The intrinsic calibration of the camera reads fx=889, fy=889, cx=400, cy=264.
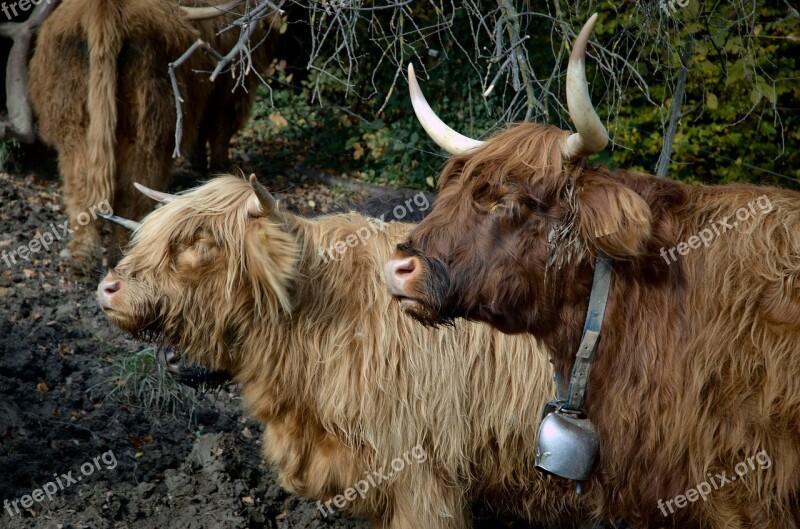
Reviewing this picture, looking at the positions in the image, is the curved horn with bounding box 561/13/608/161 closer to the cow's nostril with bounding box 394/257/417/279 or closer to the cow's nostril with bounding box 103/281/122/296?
the cow's nostril with bounding box 394/257/417/279

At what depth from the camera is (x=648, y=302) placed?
289cm

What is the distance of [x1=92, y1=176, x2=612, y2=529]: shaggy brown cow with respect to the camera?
3613 millimetres

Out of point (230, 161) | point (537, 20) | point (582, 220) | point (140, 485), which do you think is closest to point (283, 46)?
point (230, 161)

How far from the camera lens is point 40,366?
5176mm

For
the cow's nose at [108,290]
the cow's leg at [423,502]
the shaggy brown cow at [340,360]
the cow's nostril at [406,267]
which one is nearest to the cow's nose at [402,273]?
the cow's nostril at [406,267]

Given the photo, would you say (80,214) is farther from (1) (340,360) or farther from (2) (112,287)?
(1) (340,360)

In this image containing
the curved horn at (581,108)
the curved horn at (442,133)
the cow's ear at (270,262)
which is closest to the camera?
the curved horn at (581,108)

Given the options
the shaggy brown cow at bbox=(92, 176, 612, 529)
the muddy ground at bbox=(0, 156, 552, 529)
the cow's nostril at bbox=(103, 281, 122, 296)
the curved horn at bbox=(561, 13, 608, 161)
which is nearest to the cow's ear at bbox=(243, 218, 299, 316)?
the shaggy brown cow at bbox=(92, 176, 612, 529)

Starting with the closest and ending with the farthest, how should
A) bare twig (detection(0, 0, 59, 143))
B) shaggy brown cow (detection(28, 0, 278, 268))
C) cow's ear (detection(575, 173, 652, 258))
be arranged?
1. cow's ear (detection(575, 173, 652, 258))
2. shaggy brown cow (detection(28, 0, 278, 268))
3. bare twig (detection(0, 0, 59, 143))

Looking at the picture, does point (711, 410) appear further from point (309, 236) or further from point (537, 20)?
point (537, 20)

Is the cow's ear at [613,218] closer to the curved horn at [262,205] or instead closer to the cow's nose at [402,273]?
the cow's nose at [402,273]

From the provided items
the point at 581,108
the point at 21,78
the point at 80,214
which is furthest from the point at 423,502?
the point at 21,78

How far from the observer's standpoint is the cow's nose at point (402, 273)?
109 inches

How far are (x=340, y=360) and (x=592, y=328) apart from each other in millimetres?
1201
